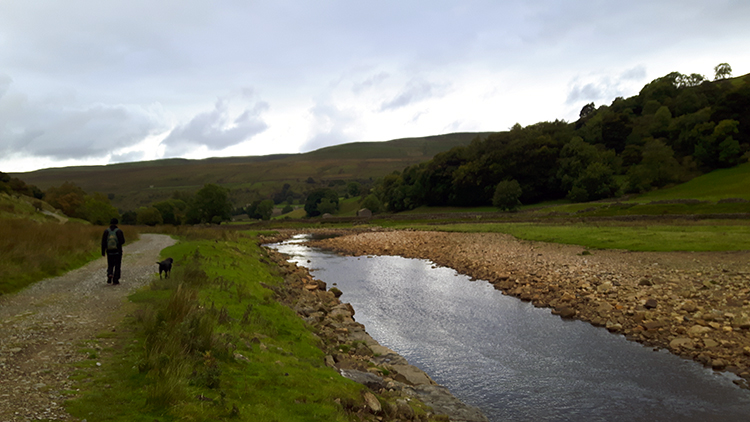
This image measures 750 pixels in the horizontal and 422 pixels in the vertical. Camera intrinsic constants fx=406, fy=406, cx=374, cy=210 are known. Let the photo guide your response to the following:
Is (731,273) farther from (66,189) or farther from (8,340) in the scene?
(66,189)

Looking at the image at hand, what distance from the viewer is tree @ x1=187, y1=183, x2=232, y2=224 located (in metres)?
85.3

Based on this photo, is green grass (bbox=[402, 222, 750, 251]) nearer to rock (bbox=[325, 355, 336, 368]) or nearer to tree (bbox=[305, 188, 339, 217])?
rock (bbox=[325, 355, 336, 368])

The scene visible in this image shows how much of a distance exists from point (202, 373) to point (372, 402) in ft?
9.61

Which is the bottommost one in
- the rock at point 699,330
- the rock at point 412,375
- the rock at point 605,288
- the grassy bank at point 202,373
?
the rock at point 412,375

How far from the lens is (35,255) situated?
14.2 meters

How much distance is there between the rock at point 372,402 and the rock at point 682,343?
10.0 meters

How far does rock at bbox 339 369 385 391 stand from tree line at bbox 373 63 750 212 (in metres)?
71.6

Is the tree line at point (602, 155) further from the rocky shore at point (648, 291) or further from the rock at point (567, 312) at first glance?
the rock at point (567, 312)

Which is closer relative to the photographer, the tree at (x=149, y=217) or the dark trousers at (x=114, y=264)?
the dark trousers at (x=114, y=264)

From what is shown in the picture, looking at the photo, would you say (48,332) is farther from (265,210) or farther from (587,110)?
(587,110)

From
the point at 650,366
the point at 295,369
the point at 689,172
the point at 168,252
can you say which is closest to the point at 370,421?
the point at 295,369

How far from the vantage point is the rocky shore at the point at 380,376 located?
742cm

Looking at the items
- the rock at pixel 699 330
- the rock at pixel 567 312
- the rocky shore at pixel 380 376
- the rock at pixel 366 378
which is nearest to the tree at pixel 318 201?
the rock at pixel 567 312

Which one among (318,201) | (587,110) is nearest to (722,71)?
(587,110)
